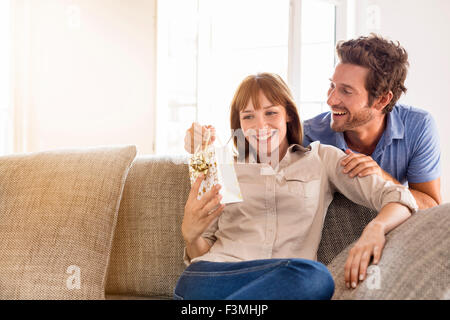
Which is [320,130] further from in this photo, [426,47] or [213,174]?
[426,47]

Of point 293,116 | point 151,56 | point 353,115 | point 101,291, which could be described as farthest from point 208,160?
point 151,56

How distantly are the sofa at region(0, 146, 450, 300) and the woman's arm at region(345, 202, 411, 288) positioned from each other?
30 millimetres

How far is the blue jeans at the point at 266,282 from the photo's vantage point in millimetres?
1061

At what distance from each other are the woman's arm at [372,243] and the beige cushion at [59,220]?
0.74m

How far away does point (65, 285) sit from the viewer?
1.42 meters

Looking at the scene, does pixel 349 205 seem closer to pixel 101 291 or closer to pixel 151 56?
pixel 101 291

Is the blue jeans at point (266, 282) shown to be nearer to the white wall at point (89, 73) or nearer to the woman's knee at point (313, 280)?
the woman's knee at point (313, 280)

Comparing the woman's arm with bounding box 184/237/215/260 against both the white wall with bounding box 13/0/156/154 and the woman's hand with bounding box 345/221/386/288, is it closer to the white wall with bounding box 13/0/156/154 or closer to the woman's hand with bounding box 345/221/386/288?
the woman's hand with bounding box 345/221/386/288

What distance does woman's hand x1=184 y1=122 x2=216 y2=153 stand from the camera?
140 cm

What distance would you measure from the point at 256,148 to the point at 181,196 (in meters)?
0.30

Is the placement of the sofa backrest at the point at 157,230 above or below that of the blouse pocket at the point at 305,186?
below

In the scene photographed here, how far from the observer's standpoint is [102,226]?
1.52 m
